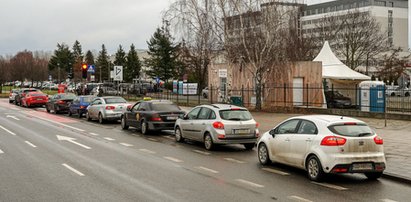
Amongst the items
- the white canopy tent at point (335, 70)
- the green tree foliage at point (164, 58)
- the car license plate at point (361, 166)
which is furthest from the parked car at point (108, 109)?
the green tree foliage at point (164, 58)

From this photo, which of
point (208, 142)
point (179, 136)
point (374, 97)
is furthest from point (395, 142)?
point (374, 97)

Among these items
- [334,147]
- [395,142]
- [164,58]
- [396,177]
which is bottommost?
[396,177]

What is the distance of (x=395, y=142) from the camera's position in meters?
16.5

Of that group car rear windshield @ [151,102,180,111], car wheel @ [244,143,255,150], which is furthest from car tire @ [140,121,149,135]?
car wheel @ [244,143,255,150]

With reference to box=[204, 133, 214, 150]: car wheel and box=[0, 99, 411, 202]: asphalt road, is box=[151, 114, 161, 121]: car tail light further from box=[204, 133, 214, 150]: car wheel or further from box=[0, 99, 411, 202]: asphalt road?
box=[204, 133, 214, 150]: car wheel

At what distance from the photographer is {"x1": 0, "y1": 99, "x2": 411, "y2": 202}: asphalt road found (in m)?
8.92

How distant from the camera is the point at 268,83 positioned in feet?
109

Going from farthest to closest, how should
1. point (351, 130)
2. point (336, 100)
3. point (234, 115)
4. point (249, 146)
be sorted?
1. point (336, 100)
2. point (249, 146)
3. point (234, 115)
4. point (351, 130)

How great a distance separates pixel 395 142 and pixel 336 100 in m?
16.4

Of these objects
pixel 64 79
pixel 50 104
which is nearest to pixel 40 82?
pixel 64 79

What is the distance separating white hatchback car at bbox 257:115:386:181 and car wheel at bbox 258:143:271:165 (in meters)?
1.22

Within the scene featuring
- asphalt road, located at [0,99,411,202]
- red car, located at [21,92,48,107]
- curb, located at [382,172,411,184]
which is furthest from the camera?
red car, located at [21,92,48,107]

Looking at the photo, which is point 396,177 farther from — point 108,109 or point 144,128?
point 108,109

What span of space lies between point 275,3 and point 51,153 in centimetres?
2041
